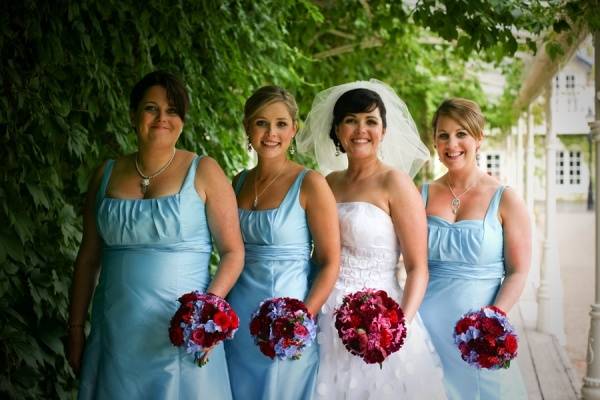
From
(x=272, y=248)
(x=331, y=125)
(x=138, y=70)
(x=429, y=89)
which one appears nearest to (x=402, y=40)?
(x=429, y=89)

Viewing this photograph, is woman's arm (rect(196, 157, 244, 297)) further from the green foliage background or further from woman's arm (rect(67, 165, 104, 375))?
the green foliage background

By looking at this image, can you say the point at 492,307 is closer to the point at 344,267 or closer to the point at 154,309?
the point at 344,267

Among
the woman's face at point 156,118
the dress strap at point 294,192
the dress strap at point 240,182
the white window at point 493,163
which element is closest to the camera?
the woman's face at point 156,118

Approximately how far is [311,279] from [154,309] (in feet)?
2.24

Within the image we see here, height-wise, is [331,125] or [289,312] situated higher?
[331,125]

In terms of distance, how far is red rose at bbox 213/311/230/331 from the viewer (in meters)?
2.85

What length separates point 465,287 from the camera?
369 centimetres

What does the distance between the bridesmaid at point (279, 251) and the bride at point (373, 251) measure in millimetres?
165

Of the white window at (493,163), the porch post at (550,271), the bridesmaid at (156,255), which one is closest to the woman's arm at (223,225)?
the bridesmaid at (156,255)

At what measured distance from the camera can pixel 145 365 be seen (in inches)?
122

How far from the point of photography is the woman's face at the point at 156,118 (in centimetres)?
319

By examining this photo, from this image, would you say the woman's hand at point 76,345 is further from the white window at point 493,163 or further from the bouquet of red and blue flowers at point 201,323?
the white window at point 493,163

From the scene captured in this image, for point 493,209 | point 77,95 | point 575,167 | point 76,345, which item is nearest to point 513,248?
point 493,209

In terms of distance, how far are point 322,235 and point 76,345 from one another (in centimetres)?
110
